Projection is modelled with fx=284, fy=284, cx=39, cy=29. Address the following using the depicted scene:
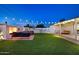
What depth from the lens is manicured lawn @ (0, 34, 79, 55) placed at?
5.34m

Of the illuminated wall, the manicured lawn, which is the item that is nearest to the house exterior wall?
the manicured lawn

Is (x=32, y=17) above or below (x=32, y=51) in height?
above

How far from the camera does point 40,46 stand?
5371 mm

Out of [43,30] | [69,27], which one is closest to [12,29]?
[43,30]

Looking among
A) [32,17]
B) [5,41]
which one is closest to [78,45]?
[32,17]

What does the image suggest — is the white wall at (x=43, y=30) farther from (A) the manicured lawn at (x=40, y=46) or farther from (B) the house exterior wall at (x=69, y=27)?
(B) the house exterior wall at (x=69, y=27)

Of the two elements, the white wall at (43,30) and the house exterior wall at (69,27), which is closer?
the house exterior wall at (69,27)

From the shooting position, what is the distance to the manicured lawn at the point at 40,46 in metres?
5.34

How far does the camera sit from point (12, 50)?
5355mm

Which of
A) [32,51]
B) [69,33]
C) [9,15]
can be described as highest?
[9,15]

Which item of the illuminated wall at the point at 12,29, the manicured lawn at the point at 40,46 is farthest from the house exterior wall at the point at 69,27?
the illuminated wall at the point at 12,29

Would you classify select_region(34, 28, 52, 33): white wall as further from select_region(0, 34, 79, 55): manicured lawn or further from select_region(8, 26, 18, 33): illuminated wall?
select_region(8, 26, 18, 33): illuminated wall

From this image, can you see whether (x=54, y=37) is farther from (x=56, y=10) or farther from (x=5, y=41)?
(x=5, y=41)

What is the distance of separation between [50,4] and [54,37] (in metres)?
0.64
